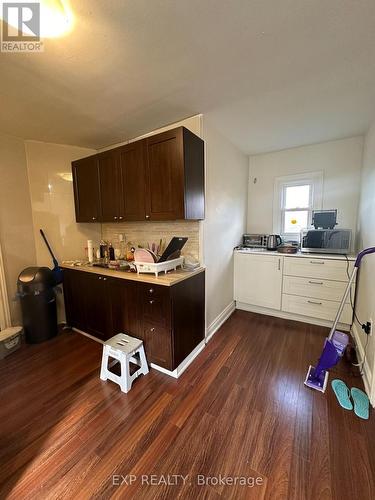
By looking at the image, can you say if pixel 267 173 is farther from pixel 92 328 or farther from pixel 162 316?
pixel 92 328

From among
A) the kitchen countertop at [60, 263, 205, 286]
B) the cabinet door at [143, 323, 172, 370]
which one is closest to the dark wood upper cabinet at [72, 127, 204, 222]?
the kitchen countertop at [60, 263, 205, 286]

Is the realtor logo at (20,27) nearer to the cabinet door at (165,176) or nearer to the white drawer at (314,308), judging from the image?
the cabinet door at (165,176)

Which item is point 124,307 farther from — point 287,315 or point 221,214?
point 287,315

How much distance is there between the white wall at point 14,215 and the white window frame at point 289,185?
360 cm

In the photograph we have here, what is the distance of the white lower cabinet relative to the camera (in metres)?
2.49

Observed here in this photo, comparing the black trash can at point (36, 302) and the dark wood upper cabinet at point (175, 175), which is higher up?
the dark wood upper cabinet at point (175, 175)

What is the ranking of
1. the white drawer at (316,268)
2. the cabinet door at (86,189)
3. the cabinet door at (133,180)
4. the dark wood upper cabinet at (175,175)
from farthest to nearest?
the cabinet door at (86,189) < the white drawer at (316,268) < the cabinet door at (133,180) < the dark wood upper cabinet at (175,175)

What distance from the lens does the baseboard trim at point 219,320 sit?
2496 mm

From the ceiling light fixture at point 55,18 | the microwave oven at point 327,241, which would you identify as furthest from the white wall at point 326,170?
the ceiling light fixture at point 55,18

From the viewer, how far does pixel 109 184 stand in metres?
2.42

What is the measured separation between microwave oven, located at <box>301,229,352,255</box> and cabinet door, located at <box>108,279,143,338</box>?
2330mm

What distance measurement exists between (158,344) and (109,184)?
1.87 meters

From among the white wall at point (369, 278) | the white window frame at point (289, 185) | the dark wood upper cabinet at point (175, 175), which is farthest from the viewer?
the white window frame at point (289, 185)

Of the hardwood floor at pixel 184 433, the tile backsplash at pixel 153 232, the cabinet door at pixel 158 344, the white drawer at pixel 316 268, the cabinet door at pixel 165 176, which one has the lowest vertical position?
the hardwood floor at pixel 184 433
